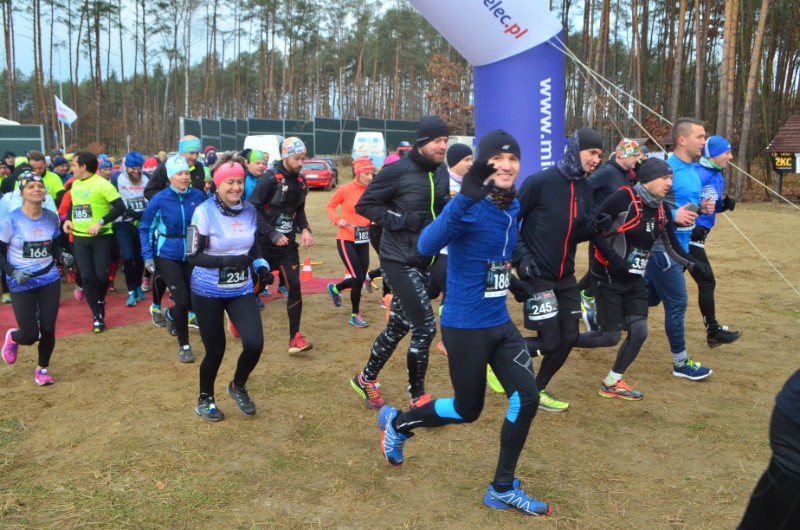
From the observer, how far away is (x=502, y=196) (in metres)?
3.34

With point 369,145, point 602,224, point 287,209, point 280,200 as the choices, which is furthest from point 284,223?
point 369,145

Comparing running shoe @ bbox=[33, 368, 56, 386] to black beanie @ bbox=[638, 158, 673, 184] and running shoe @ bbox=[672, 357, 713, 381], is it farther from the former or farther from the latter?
running shoe @ bbox=[672, 357, 713, 381]

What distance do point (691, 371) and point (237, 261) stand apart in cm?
402

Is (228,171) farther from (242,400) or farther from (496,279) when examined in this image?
(496,279)

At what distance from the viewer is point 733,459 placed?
13.8 feet

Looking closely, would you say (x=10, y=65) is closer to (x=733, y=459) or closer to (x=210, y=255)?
(x=210, y=255)

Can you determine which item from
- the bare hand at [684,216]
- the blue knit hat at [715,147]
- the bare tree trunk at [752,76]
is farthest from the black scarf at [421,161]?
the bare tree trunk at [752,76]

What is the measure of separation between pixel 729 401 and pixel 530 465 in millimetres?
2140

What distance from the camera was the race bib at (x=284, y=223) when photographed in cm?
661

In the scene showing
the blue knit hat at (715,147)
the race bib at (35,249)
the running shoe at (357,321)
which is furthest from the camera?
the running shoe at (357,321)

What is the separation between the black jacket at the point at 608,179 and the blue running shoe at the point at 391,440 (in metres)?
3.00

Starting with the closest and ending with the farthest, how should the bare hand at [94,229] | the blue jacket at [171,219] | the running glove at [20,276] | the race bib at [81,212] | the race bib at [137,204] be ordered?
the running glove at [20,276] < the blue jacket at [171,219] < the bare hand at [94,229] < the race bib at [81,212] < the race bib at [137,204]

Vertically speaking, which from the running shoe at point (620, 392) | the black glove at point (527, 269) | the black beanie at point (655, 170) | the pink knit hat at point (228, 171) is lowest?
the running shoe at point (620, 392)

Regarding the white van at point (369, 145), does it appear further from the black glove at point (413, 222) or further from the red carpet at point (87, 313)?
the black glove at point (413, 222)
